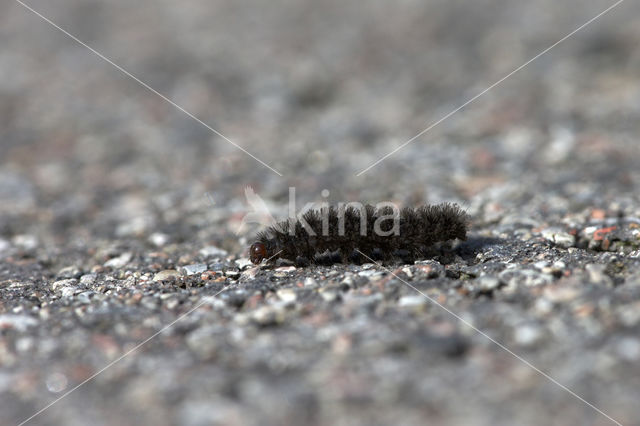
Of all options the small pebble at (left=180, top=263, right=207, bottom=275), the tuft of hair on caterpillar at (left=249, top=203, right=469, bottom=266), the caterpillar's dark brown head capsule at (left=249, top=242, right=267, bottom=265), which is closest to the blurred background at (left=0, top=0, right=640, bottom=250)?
the small pebble at (left=180, top=263, right=207, bottom=275)

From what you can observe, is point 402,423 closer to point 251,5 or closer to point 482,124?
point 482,124

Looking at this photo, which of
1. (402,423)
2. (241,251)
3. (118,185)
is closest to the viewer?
(402,423)

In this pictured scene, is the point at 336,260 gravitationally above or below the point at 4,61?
below

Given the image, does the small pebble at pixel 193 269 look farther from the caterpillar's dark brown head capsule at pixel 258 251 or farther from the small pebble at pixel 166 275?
the caterpillar's dark brown head capsule at pixel 258 251

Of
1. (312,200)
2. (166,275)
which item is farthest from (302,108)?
(166,275)

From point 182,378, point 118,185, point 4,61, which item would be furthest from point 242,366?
point 4,61

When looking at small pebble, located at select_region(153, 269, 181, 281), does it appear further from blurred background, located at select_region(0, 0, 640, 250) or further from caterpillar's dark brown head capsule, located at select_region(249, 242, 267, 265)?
blurred background, located at select_region(0, 0, 640, 250)
